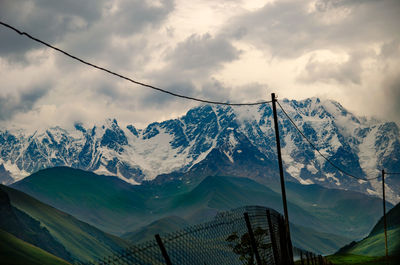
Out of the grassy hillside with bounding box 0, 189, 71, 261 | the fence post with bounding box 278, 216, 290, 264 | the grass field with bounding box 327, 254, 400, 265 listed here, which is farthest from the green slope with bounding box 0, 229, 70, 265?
the fence post with bounding box 278, 216, 290, 264

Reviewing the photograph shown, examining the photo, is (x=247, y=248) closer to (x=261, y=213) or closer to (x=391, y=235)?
(x=261, y=213)

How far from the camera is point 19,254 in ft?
358

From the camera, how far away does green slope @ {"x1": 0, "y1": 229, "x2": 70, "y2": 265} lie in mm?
101562

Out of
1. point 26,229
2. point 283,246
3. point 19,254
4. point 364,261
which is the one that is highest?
point 26,229

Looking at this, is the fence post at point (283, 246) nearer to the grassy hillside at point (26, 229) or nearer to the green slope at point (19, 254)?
the green slope at point (19, 254)

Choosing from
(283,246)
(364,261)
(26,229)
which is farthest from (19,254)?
(283,246)

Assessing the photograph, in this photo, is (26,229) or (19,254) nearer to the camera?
(19,254)

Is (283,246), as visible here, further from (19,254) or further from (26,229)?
(26,229)

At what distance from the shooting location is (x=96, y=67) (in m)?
14.8

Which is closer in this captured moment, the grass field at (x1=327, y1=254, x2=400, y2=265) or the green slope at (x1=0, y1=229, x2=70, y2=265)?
the grass field at (x1=327, y1=254, x2=400, y2=265)

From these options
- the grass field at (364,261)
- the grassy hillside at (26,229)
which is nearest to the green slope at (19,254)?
the grassy hillside at (26,229)

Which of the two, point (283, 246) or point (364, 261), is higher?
point (283, 246)

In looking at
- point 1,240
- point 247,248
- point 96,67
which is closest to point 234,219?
point 247,248

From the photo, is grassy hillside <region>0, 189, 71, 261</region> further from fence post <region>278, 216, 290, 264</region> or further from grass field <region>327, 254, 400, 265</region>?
fence post <region>278, 216, 290, 264</region>
